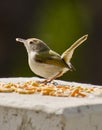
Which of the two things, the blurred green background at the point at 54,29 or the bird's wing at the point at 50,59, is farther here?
the blurred green background at the point at 54,29

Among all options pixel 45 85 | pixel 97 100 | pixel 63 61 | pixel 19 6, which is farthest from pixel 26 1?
pixel 97 100

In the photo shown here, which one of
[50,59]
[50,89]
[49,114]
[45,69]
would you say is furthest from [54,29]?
[49,114]

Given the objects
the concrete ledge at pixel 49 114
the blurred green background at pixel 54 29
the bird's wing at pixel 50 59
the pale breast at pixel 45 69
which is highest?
the blurred green background at pixel 54 29

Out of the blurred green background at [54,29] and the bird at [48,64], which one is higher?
the blurred green background at [54,29]

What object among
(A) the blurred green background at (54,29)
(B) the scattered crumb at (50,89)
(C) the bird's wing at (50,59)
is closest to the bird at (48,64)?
(C) the bird's wing at (50,59)

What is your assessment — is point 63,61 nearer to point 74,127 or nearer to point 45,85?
point 45,85

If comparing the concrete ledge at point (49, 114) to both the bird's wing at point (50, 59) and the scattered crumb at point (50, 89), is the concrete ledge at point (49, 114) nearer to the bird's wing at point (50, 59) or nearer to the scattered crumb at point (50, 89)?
the scattered crumb at point (50, 89)

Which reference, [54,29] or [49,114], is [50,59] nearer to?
[49,114]
